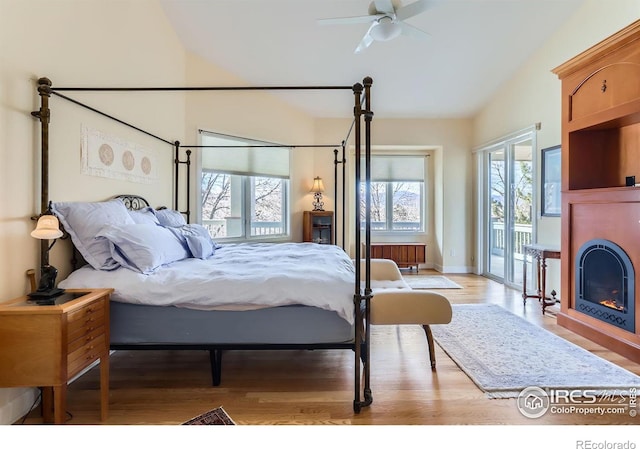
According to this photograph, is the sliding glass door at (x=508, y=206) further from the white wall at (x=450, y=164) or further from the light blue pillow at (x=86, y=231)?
the light blue pillow at (x=86, y=231)

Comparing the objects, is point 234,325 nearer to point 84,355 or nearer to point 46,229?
point 84,355

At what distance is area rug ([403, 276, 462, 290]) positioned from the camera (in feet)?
16.6

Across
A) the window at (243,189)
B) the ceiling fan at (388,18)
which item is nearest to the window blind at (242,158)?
the window at (243,189)

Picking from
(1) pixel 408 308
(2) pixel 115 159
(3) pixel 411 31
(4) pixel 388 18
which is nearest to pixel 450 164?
(3) pixel 411 31

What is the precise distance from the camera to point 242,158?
5129mm

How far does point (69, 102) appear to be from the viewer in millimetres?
2391

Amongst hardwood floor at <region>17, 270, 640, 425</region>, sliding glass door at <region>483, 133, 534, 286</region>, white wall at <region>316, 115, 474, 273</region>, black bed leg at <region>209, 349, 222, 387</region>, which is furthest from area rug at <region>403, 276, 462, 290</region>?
black bed leg at <region>209, 349, 222, 387</region>

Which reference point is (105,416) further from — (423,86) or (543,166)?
(423,86)

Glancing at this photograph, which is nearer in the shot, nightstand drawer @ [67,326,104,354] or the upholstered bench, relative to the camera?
nightstand drawer @ [67,326,104,354]

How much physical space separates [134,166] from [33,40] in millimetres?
1335

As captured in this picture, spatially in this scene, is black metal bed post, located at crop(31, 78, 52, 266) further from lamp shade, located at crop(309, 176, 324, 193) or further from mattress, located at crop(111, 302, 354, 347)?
lamp shade, located at crop(309, 176, 324, 193)

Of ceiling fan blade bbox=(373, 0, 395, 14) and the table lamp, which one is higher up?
ceiling fan blade bbox=(373, 0, 395, 14)

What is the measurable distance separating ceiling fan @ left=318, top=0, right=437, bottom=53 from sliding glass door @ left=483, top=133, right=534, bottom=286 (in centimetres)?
259
